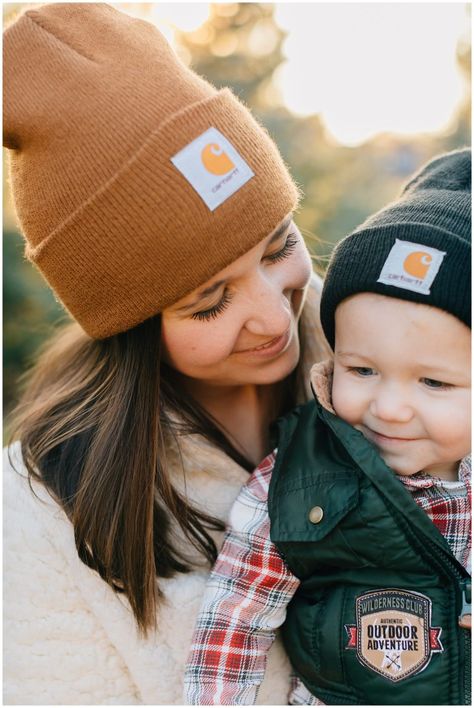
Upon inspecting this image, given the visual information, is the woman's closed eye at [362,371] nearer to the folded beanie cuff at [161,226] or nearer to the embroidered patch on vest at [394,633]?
A: the folded beanie cuff at [161,226]

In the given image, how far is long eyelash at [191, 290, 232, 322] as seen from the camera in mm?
1938

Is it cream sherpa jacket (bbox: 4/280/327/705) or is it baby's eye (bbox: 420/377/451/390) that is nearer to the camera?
baby's eye (bbox: 420/377/451/390)

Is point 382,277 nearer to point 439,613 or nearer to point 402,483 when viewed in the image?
point 402,483

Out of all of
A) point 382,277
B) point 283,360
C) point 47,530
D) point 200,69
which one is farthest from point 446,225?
point 200,69

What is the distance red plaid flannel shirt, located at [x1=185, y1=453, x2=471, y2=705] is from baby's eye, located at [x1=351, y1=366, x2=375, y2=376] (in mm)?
260

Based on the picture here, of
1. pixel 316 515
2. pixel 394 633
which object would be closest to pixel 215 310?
pixel 316 515

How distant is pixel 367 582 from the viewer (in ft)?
6.00

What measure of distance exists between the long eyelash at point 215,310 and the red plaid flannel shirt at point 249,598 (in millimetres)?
492

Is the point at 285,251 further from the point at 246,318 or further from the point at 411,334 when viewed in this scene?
the point at 411,334

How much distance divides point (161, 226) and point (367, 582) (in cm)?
97

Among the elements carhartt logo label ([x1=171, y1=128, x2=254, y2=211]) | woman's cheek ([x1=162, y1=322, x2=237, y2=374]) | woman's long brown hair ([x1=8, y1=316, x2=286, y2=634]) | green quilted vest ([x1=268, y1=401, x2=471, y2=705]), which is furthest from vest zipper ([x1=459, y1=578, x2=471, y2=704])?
carhartt logo label ([x1=171, y1=128, x2=254, y2=211])

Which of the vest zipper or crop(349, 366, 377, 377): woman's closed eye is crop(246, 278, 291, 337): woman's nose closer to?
crop(349, 366, 377, 377): woman's closed eye

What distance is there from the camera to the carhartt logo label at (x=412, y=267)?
173 cm

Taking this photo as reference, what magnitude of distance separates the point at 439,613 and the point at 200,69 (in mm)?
10164
